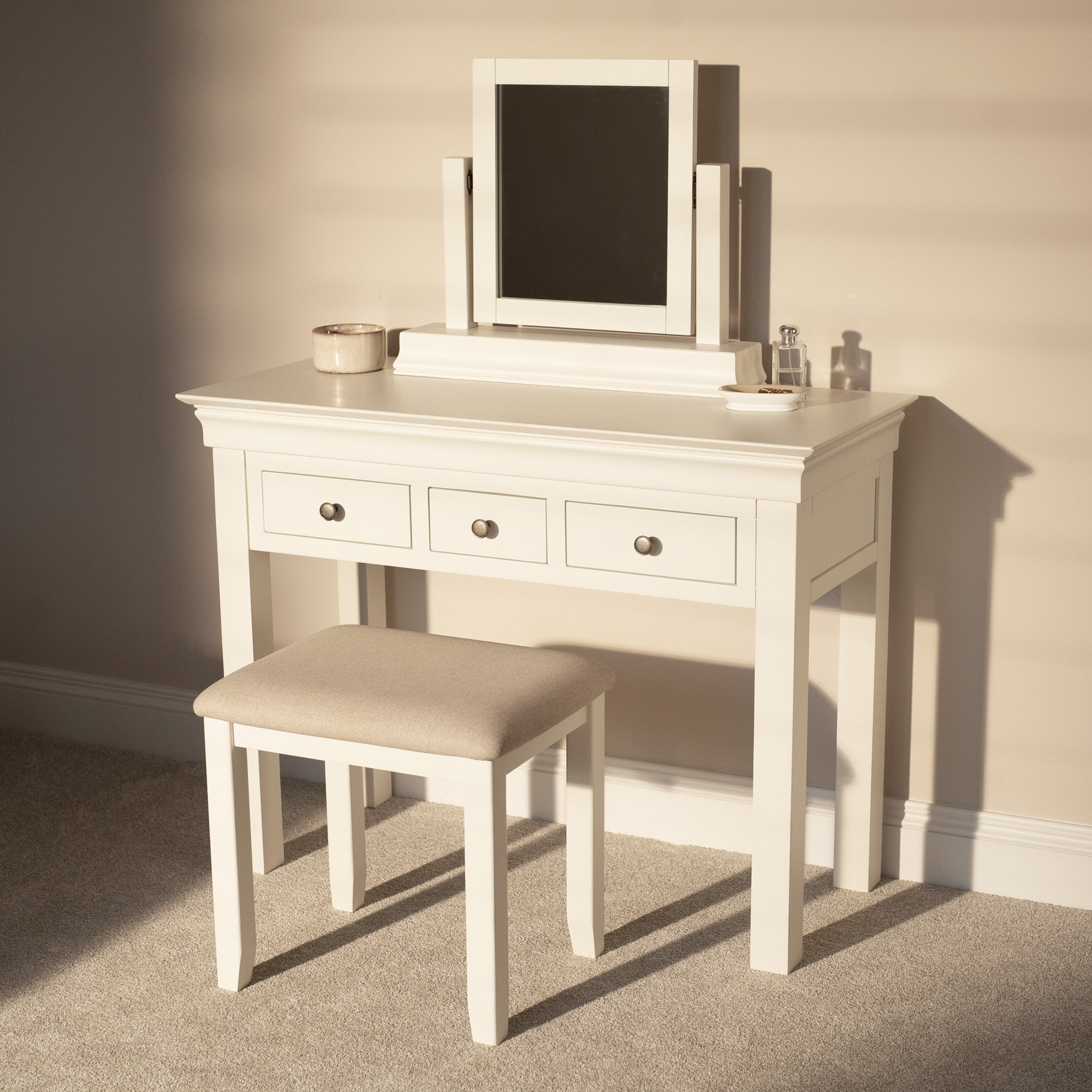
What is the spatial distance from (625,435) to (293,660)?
0.54 m

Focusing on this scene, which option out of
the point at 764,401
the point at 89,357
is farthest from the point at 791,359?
the point at 89,357

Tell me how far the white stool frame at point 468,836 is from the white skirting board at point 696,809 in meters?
0.40

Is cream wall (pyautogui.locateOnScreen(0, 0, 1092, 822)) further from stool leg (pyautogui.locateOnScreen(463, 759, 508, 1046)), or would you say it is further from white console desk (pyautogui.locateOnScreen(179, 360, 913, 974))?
stool leg (pyautogui.locateOnScreen(463, 759, 508, 1046))

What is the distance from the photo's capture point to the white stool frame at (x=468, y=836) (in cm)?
177

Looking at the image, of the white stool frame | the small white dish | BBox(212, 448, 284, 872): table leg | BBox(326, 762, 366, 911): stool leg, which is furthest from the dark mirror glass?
BBox(326, 762, 366, 911): stool leg

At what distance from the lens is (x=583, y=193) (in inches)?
87.7

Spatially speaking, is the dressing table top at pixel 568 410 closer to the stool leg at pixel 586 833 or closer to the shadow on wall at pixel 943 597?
the shadow on wall at pixel 943 597

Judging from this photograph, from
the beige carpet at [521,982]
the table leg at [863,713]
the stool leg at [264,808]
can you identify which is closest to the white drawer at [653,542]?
the table leg at [863,713]

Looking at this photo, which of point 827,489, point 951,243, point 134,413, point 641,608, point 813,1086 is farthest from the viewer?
point 134,413

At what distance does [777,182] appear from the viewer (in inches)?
86.1

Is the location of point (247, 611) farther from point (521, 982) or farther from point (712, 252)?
point (712, 252)

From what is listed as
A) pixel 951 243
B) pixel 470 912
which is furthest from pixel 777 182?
pixel 470 912

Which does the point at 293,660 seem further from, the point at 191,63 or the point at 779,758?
the point at 191,63

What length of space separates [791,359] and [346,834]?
97 cm
